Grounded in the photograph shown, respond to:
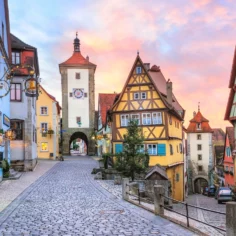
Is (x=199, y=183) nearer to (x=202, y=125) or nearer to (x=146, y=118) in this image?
(x=202, y=125)

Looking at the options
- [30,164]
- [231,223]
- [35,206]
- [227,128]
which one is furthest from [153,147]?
[231,223]

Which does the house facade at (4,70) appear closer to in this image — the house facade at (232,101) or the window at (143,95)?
the window at (143,95)

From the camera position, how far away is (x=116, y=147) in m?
36.4

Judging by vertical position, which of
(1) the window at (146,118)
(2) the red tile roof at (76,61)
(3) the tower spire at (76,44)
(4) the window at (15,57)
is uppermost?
Answer: (3) the tower spire at (76,44)

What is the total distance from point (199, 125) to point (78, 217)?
186 feet

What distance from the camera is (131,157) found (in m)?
24.6

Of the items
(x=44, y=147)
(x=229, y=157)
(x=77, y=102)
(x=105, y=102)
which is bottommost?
(x=229, y=157)

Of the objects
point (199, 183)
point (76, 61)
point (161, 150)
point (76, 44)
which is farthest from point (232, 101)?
point (76, 44)

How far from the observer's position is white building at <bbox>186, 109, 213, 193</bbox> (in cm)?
6531

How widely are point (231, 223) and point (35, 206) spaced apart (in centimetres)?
891

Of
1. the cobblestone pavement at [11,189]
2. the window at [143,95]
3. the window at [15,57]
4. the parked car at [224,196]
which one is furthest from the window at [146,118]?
the cobblestone pavement at [11,189]

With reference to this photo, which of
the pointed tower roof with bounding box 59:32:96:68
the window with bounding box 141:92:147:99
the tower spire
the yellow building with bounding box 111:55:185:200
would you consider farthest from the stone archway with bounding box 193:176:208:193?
the window with bounding box 141:92:147:99

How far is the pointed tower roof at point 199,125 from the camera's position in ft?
217

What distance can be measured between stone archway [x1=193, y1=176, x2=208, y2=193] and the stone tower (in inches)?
707
